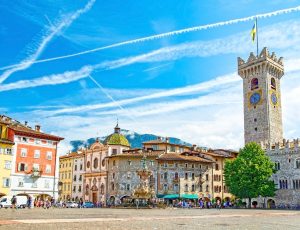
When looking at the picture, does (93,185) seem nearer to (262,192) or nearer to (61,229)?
(262,192)

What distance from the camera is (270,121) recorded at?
79.2 m

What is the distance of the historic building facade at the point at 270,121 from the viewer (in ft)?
225

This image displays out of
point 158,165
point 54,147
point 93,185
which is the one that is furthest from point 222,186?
point 54,147

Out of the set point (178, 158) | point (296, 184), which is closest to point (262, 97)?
point (296, 184)

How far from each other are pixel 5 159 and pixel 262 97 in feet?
172

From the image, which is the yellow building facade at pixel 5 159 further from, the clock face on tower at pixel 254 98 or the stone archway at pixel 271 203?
the clock face on tower at pixel 254 98

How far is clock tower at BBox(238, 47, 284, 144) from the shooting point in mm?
79812

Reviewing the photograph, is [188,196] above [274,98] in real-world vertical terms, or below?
below

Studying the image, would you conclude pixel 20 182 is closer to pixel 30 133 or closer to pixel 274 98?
pixel 30 133

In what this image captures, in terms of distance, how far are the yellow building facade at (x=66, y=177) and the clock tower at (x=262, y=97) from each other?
42111 millimetres

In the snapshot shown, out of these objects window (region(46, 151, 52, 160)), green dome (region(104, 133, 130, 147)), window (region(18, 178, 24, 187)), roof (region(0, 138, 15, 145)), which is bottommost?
window (region(18, 178, 24, 187))

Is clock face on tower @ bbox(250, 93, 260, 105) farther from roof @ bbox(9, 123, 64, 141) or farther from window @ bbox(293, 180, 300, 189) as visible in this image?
roof @ bbox(9, 123, 64, 141)

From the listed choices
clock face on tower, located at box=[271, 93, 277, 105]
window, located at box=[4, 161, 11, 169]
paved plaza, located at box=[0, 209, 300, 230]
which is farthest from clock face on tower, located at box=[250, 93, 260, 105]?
paved plaza, located at box=[0, 209, 300, 230]

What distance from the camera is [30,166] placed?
60.1 m
